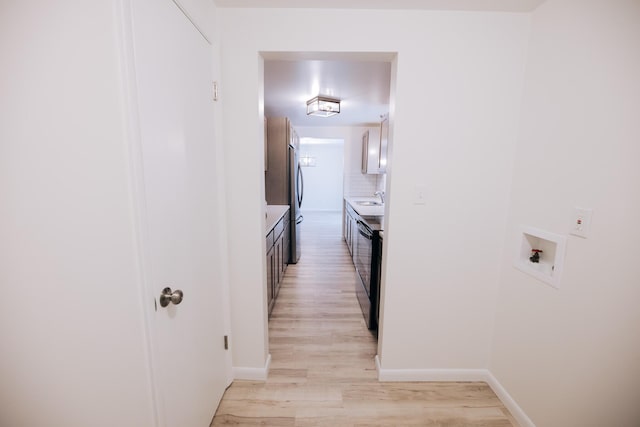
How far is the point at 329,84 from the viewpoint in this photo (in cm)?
301

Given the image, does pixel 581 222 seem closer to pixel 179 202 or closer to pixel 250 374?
pixel 179 202

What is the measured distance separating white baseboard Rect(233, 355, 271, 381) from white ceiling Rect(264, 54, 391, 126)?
211cm

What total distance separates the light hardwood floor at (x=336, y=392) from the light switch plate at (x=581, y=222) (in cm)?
120

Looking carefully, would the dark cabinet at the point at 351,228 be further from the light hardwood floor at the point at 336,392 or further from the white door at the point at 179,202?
the white door at the point at 179,202

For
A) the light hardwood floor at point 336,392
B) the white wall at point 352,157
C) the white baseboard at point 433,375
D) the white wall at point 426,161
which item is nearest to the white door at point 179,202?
the white wall at point 426,161

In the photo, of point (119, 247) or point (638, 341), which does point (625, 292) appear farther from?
point (119, 247)

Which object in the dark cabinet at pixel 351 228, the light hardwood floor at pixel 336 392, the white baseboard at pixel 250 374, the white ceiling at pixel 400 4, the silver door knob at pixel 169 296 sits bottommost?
the light hardwood floor at pixel 336 392

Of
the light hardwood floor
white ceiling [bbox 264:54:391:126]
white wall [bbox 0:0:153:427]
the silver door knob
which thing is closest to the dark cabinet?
the light hardwood floor

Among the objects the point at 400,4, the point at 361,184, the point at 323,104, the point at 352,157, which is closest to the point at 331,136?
the point at 352,157

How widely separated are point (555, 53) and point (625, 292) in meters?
1.19

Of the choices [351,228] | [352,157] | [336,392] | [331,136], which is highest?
[331,136]

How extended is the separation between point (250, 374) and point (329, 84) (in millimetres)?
2971

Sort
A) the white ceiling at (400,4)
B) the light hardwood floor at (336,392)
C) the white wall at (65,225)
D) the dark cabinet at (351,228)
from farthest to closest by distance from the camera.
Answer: the dark cabinet at (351,228), the light hardwood floor at (336,392), the white ceiling at (400,4), the white wall at (65,225)

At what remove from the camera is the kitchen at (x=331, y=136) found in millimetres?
2395
